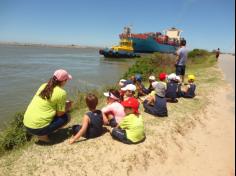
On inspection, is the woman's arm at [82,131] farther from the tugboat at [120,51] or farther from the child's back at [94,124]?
the tugboat at [120,51]

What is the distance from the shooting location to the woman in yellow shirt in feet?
14.8

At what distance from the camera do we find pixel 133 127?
15.8 ft

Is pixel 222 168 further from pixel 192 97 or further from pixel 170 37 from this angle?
pixel 170 37

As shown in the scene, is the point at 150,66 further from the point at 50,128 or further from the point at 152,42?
the point at 152,42

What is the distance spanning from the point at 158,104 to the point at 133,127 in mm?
1665

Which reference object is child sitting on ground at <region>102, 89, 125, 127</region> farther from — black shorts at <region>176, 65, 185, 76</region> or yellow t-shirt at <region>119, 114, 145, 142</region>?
black shorts at <region>176, 65, 185, 76</region>

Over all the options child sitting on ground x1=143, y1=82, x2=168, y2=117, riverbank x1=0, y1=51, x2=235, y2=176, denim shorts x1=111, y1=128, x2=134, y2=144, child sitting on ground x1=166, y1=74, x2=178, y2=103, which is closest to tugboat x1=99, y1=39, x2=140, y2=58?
child sitting on ground x1=166, y1=74, x2=178, y2=103

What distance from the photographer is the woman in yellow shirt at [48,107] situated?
450 cm

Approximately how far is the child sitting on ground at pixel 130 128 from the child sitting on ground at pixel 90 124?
30 cm

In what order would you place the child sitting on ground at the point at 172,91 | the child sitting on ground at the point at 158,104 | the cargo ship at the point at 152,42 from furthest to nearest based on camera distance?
1. the cargo ship at the point at 152,42
2. the child sitting on ground at the point at 172,91
3. the child sitting on ground at the point at 158,104

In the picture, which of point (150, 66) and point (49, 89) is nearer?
point (49, 89)

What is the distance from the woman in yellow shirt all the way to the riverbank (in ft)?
1.25

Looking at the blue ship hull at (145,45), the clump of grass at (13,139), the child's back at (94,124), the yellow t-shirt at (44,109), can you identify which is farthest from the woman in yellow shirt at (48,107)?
the blue ship hull at (145,45)

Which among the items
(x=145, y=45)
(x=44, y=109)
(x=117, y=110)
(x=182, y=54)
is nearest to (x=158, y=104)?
(x=117, y=110)
